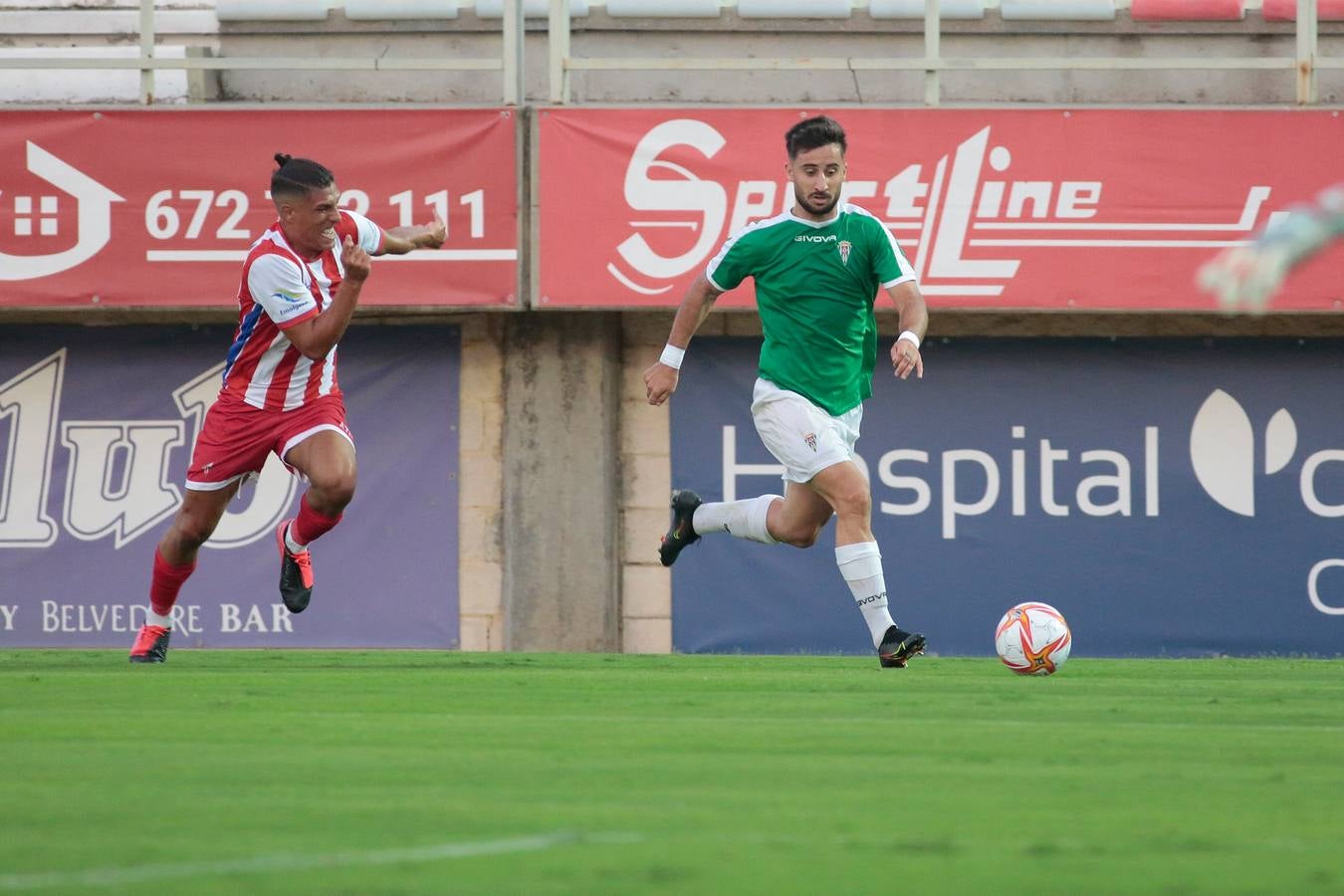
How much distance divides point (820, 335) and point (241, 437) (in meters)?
2.55

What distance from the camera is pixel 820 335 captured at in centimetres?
855

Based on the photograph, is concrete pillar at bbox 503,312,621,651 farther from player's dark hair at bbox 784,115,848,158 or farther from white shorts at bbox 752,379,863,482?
player's dark hair at bbox 784,115,848,158

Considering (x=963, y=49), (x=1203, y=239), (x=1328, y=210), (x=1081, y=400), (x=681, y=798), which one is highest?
(x=963, y=49)

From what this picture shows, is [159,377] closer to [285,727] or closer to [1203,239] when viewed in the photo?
[1203,239]

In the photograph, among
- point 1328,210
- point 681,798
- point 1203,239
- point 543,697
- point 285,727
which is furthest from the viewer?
point 1203,239

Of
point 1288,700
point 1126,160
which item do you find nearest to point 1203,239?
point 1126,160

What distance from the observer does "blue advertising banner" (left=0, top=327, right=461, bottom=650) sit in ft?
45.1

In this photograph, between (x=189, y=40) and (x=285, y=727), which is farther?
(x=189, y=40)

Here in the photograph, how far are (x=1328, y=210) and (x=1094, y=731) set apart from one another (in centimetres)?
316

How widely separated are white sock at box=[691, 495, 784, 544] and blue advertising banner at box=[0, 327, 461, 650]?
15.1 ft

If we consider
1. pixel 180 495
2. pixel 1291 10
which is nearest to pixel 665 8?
pixel 1291 10

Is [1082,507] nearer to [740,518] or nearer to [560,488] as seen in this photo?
[560,488]

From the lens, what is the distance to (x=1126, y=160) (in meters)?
12.9

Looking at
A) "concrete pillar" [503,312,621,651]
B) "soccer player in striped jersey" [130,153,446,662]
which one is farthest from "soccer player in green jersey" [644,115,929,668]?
"concrete pillar" [503,312,621,651]
